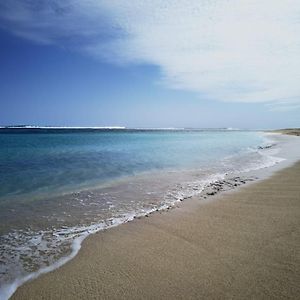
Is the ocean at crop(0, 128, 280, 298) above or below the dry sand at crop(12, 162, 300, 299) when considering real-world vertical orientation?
below

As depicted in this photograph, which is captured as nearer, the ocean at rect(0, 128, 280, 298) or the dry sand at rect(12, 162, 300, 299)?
the dry sand at rect(12, 162, 300, 299)

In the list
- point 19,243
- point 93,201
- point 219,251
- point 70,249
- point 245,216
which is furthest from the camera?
point 93,201

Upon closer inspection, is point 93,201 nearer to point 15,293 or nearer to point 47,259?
point 47,259

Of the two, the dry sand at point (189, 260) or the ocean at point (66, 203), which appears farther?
the ocean at point (66, 203)

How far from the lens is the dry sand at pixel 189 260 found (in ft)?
12.6

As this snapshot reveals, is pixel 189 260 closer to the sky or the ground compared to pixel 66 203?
closer to the sky

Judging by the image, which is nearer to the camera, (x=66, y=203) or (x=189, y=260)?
(x=189, y=260)

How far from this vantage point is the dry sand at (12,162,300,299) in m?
3.84

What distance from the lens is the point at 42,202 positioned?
8883 millimetres

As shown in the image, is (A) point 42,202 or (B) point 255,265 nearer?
(B) point 255,265

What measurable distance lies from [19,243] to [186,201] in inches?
191

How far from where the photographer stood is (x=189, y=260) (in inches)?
183

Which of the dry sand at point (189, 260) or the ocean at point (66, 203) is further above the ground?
the dry sand at point (189, 260)

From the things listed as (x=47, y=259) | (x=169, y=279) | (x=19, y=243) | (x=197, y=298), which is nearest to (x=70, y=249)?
(x=47, y=259)
